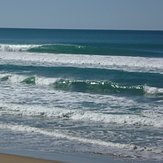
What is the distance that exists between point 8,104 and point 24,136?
3827 mm

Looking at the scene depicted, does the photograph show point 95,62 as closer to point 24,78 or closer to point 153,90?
point 24,78

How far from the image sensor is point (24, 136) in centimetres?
1057

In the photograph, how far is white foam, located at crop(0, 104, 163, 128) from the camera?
39.0ft

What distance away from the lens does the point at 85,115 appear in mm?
12617

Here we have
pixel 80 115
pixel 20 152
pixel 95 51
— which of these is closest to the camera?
pixel 20 152

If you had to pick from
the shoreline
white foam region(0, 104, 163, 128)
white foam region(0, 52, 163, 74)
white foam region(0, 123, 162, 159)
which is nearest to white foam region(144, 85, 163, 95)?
white foam region(0, 104, 163, 128)

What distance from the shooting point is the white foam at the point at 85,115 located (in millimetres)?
11881

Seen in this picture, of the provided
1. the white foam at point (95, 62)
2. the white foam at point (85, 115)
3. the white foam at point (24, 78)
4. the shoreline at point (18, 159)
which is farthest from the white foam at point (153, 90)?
the shoreline at point (18, 159)

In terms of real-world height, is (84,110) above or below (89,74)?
below

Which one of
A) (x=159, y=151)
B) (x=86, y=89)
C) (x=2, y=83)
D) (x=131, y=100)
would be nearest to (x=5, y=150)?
(x=159, y=151)

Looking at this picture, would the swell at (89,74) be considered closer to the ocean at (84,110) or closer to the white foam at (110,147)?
the ocean at (84,110)

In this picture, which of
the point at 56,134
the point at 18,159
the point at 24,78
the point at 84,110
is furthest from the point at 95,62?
the point at 18,159

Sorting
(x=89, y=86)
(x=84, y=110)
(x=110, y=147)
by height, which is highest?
(x=89, y=86)

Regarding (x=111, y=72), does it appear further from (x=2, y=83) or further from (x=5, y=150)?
(x=5, y=150)
